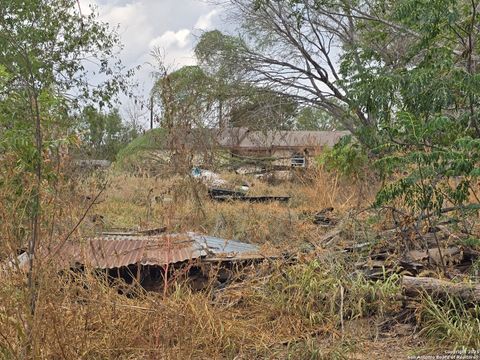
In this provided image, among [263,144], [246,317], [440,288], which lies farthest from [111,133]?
[440,288]

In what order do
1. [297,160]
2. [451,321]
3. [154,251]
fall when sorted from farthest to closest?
[297,160], [154,251], [451,321]

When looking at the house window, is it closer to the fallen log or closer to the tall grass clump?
the fallen log

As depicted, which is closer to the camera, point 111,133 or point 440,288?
point 440,288

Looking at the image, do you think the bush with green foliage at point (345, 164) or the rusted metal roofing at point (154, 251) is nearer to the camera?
the rusted metal roofing at point (154, 251)

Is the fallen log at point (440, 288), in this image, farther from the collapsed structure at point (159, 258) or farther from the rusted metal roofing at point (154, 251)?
the rusted metal roofing at point (154, 251)

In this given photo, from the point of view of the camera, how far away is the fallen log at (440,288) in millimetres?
3229

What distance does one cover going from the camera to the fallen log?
323cm

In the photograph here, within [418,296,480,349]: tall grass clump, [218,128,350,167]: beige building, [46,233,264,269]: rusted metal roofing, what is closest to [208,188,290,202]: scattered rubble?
[218,128,350,167]: beige building

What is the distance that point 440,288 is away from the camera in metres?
3.32

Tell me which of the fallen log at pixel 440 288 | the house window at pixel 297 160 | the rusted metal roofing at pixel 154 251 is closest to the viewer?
the fallen log at pixel 440 288

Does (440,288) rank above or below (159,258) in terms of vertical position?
below

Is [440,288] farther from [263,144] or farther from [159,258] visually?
[263,144]

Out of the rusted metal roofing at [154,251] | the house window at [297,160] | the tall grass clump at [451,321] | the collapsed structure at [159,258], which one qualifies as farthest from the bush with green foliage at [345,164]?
the tall grass clump at [451,321]

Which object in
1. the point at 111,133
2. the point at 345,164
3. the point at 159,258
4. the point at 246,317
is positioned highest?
the point at 111,133
